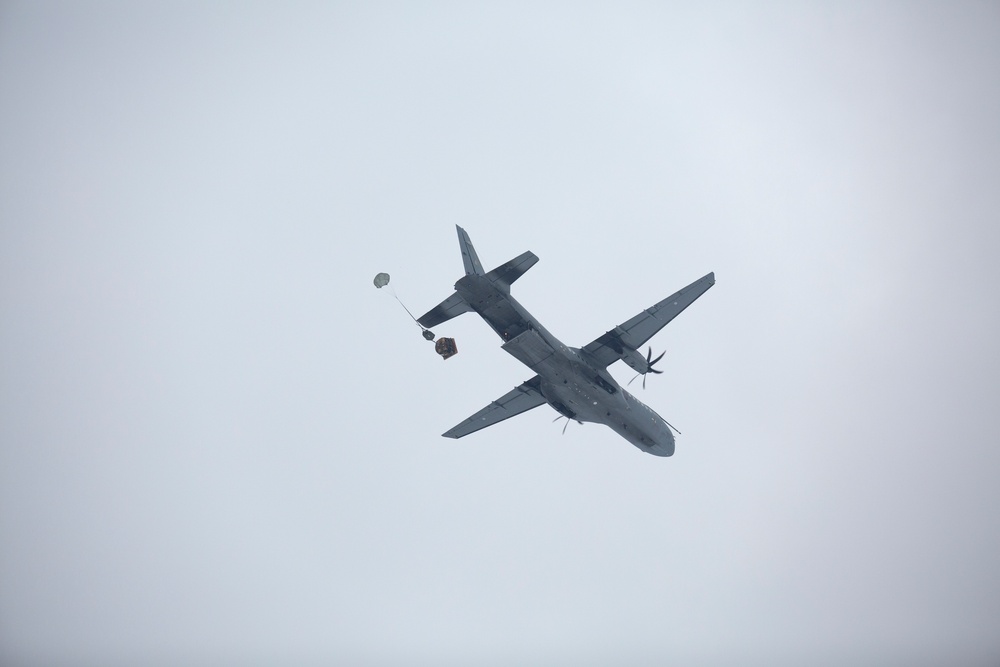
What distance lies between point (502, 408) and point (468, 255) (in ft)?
33.6

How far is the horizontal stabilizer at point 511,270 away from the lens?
31408 millimetres

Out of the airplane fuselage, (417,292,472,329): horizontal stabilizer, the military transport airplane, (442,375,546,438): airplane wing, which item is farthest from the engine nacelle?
(417,292,472,329): horizontal stabilizer

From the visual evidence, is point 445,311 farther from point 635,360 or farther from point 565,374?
point 635,360

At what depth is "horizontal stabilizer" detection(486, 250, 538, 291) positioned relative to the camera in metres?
31.4

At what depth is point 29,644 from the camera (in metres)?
81.5

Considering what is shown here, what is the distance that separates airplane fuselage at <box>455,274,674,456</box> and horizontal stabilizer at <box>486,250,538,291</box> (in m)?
0.25

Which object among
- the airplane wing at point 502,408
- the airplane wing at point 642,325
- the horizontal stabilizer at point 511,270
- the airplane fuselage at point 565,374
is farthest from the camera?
the airplane wing at point 502,408

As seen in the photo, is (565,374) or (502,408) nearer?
(565,374)

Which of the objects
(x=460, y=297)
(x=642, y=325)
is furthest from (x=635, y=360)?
(x=460, y=297)

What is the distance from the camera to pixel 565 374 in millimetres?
35031

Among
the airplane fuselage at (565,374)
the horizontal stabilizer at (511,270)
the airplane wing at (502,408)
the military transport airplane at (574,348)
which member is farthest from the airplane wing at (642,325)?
the horizontal stabilizer at (511,270)

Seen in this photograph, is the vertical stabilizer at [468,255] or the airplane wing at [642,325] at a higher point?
the vertical stabilizer at [468,255]

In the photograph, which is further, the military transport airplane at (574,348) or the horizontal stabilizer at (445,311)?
the horizontal stabilizer at (445,311)

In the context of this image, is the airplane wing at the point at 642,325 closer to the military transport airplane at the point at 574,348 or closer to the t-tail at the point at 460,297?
the military transport airplane at the point at 574,348
